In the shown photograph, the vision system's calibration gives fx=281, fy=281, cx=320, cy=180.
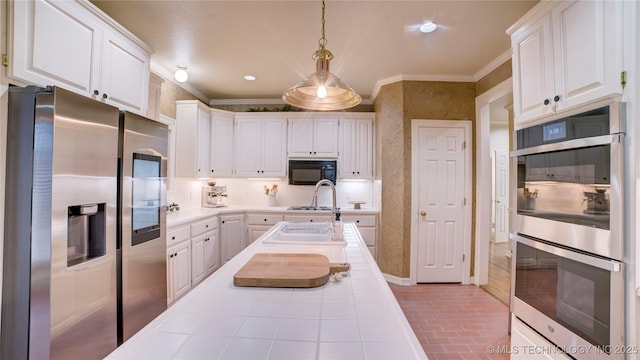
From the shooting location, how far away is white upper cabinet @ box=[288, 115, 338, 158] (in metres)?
4.15

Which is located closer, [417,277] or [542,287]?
[542,287]

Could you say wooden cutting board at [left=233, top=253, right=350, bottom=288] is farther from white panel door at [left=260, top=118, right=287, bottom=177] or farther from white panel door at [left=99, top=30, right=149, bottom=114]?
white panel door at [left=260, top=118, right=287, bottom=177]

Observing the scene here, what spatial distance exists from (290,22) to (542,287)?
252 cm

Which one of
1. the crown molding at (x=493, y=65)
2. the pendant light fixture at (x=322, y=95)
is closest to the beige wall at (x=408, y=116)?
the crown molding at (x=493, y=65)

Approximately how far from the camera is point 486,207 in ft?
10.9

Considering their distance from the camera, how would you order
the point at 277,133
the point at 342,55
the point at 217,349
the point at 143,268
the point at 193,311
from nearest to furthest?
the point at 217,349 → the point at 193,311 → the point at 143,268 → the point at 342,55 → the point at 277,133

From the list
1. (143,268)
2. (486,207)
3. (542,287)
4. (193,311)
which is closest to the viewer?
(193,311)

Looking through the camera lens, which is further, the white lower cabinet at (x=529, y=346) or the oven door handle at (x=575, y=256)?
the white lower cabinet at (x=529, y=346)

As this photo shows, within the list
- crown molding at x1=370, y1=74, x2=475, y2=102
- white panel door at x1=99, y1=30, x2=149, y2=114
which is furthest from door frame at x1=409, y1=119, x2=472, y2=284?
white panel door at x1=99, y1=30, x2=149, y2=114

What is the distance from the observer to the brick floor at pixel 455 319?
217 centimetres

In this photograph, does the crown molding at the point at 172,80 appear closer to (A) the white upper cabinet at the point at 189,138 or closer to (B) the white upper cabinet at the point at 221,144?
(A) the white upper cabinet at the point at 189,138

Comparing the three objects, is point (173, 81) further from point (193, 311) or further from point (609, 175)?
point (609, 175)

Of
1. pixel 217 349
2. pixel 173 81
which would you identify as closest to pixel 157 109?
pixel 173 81

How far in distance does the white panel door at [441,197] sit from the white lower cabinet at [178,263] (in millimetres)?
2674
